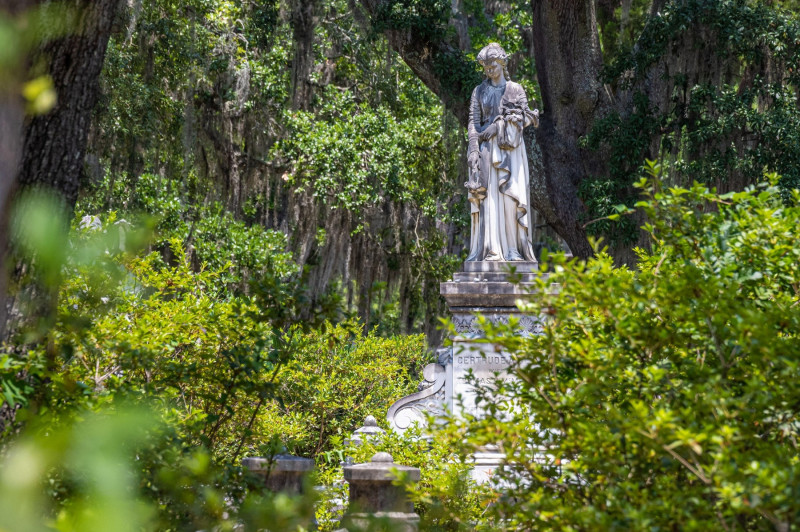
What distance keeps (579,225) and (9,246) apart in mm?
12102

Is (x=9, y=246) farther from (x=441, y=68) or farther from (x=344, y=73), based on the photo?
(x=344, y=73)

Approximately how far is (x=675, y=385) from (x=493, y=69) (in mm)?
6409

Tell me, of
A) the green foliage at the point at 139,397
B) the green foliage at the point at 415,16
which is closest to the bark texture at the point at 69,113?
the green foliage at the point at 139,397

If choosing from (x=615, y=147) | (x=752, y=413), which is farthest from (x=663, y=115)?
(x=752, y=413)

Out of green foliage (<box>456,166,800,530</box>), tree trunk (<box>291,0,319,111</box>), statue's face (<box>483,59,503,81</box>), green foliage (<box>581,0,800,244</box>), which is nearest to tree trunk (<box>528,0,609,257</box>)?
green foliage (<box>581,0,800,244</box>)

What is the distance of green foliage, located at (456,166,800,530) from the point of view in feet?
9.20

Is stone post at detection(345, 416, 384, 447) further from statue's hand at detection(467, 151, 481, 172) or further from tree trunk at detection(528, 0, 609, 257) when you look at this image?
tree trunk at detection(528, 0, 609, 257)

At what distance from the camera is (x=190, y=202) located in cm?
1675

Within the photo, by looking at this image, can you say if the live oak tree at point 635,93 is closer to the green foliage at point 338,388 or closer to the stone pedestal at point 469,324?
the green foliage at point 338,388

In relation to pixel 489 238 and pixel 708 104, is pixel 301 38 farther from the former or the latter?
pixel 489 238

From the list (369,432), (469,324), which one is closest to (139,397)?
(369,432)

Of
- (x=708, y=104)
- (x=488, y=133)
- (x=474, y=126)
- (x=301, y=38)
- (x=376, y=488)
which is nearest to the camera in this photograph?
(x=376, y=488)

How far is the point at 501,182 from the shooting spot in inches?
349

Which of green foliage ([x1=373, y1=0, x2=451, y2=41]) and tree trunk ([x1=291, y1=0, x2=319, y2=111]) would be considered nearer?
green foliage ([x1=373, y1=0, x2=451, y2=41])
